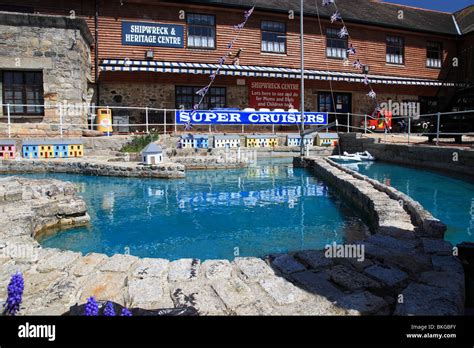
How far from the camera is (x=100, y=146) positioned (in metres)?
13.1

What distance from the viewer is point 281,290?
2.86 metres

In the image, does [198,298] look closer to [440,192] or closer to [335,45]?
[440,192]

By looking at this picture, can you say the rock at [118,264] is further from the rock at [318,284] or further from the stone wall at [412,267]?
the stone wall at [412,267]

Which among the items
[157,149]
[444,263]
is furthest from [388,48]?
[444,263]

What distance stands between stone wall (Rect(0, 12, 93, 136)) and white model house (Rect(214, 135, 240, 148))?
5139 millimetres

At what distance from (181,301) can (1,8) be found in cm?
1786

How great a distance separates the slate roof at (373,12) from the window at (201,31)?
2.33ft

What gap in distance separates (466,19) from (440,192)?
22580 mm

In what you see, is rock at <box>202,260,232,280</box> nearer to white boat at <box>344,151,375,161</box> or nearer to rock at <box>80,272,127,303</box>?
rock at <box>80,272,127,303</box>

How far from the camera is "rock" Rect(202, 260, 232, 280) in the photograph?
3.15m

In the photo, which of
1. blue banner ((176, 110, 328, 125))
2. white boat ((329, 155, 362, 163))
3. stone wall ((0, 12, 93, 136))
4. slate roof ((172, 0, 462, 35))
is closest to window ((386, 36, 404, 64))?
slate roof ((172, 0, 462, 35))

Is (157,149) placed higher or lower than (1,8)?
lower

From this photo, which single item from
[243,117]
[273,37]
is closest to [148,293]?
[243,117]

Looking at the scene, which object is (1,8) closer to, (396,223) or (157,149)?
(157,149)
